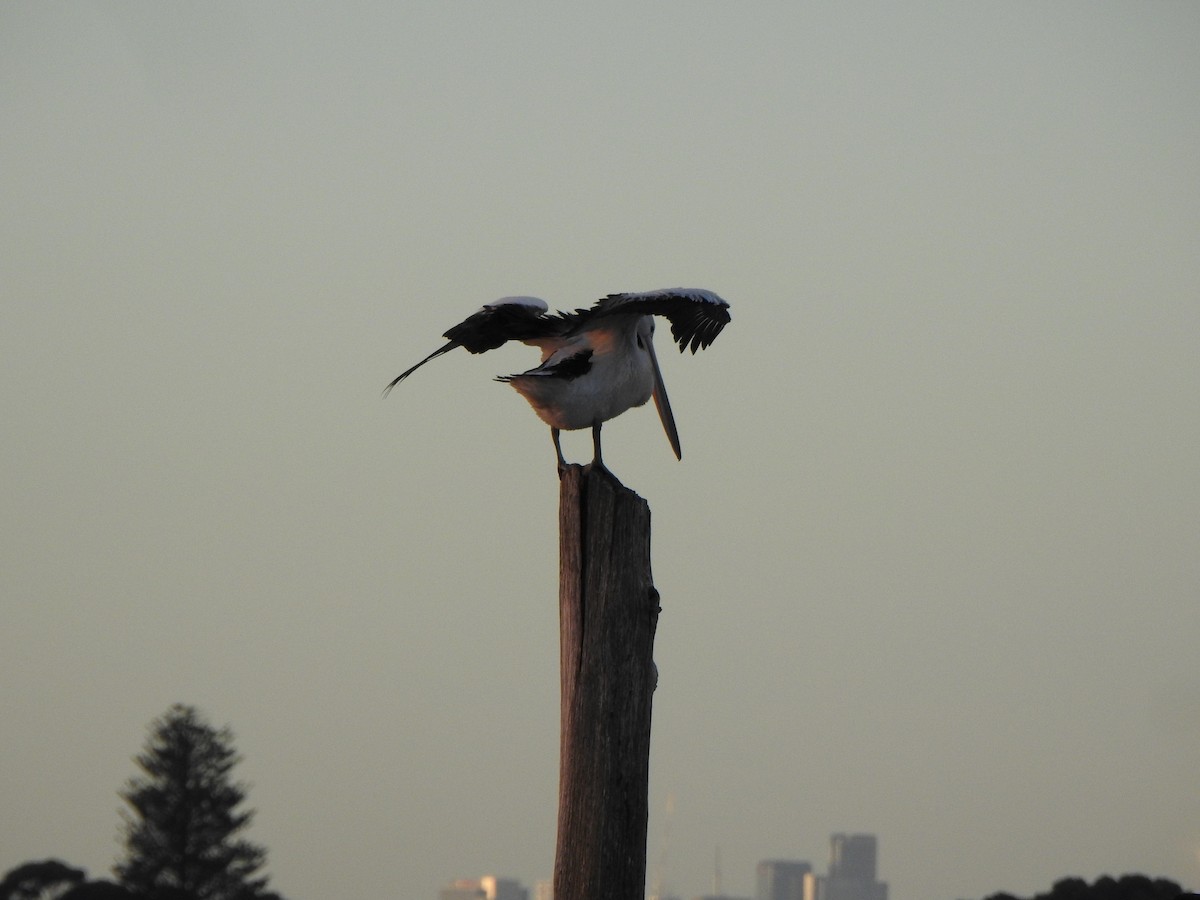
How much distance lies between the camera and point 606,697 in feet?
31.6

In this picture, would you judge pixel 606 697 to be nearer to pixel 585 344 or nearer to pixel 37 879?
pixel 585 344

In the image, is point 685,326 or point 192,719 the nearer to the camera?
point 685,326

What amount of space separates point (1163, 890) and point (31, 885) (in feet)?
71.2

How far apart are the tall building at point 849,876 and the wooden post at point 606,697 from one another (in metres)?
84.1

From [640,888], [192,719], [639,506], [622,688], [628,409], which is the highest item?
[192,719]

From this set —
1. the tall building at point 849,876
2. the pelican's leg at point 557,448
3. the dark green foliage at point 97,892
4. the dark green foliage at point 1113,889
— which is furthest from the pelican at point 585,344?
the tall building at point 849,876

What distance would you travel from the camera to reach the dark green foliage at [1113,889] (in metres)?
33.6

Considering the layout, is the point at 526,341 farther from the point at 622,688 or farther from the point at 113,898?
the point at 113,898

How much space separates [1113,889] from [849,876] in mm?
63444

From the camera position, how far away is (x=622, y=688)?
9656mm

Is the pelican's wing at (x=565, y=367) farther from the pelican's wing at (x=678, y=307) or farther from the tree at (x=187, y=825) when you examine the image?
the tree at (x=187, y=825)

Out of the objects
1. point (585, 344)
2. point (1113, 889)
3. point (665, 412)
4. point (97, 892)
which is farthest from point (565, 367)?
point (97, 892)

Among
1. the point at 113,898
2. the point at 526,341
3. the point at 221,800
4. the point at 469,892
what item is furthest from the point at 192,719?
the point at 526,341

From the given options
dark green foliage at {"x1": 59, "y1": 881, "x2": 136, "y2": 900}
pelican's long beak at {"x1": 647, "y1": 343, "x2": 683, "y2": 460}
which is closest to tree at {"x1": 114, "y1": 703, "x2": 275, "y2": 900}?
dark green foliage at {"x1": 59, "y1": 881, "x2": 136, "y2": 900}
